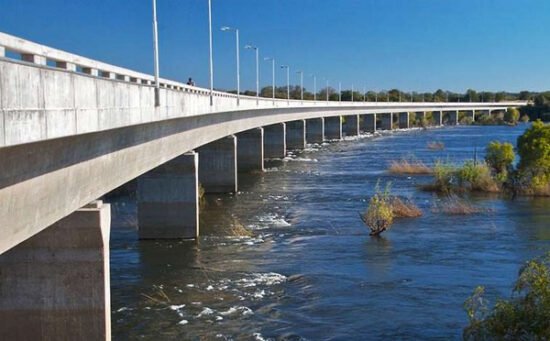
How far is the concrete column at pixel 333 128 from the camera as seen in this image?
121438 millimetres

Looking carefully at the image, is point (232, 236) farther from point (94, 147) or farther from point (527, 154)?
point (527, 154)

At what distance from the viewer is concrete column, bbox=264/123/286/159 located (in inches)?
2874

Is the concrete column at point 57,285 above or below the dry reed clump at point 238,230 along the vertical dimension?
above

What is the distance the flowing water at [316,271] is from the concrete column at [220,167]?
6657mm

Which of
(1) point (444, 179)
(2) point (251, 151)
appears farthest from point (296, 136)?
(1) point (444, 179)

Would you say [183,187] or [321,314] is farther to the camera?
[183,187]

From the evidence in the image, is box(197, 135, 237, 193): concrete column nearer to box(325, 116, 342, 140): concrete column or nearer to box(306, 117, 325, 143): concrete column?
box(306, 117, 325, 143): concrete column

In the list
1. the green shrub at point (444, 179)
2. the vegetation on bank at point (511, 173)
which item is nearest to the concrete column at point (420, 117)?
the vegetation on bank at point (511, 173)

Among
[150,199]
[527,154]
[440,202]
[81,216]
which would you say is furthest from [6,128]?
[527,154]

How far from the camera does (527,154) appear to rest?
125 ft

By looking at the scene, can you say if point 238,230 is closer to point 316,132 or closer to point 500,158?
point 500,158

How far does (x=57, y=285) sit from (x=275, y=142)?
6093cm

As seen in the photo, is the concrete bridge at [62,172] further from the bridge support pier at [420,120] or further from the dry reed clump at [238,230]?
the bridge support pier at [420,120]

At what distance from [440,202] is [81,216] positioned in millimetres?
24089
